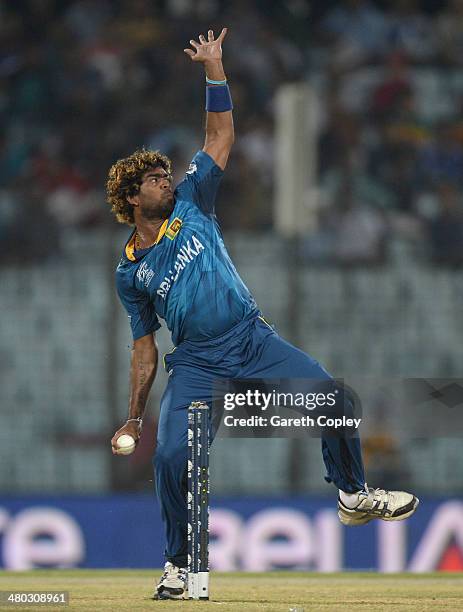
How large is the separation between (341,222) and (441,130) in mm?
1847

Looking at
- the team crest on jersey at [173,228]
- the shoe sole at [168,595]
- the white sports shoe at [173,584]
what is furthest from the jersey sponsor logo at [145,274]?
the shoe sole at [168,595]

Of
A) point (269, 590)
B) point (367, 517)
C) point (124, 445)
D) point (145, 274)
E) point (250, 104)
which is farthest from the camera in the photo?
point (250, 104)

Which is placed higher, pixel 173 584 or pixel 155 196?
pixel 155 196

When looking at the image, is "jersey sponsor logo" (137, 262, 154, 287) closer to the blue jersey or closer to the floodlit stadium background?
the blue jersey

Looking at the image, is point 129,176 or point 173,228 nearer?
point 173,228

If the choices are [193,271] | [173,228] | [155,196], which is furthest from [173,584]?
[155,196]

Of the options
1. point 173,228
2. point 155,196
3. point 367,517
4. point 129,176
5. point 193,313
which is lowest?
point 367,517

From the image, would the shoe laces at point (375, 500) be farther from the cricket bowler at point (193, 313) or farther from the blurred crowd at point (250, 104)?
the blurred crowd at point (250, 104)

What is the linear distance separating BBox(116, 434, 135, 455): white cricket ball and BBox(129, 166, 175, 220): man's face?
1.10 metres

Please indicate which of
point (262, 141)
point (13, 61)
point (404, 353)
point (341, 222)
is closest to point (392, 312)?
point (404, 353)

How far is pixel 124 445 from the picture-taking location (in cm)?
638

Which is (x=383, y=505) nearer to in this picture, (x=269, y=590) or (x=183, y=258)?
(x=269, y=590)

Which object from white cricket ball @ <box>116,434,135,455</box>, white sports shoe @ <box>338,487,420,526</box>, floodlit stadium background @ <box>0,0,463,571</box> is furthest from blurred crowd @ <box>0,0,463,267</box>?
white cricket ball @ <box>116,434,135,455</box>

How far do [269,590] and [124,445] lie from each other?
140 cm
